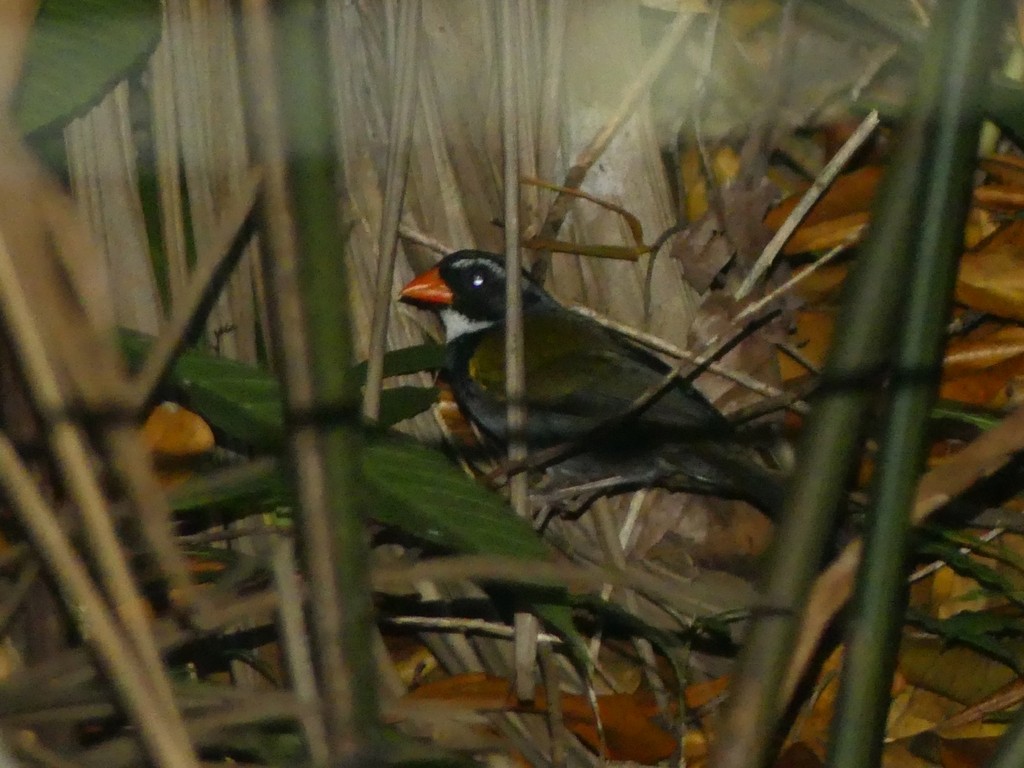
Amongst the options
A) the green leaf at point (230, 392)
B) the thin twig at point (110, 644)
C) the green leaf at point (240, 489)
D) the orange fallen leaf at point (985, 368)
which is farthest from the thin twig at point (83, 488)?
the orange fallen leaf at point (985, 368)

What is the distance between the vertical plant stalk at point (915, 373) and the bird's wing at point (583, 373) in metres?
2.43

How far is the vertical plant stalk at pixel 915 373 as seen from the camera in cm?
100

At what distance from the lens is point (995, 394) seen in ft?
10.6

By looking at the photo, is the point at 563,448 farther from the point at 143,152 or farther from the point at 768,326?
the point at 143,152

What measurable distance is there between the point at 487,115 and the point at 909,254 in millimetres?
2258

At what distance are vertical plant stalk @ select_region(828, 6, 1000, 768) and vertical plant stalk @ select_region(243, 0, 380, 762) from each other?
0.38 metres

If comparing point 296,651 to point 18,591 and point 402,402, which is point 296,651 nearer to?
point 18,591

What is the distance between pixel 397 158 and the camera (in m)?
2.83

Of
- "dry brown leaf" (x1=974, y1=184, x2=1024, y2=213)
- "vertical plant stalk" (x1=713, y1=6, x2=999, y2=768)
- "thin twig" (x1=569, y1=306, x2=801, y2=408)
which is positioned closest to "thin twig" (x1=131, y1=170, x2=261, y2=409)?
"vertical plant stalk" (x1=713, y1=6, x2=999, y2=768)

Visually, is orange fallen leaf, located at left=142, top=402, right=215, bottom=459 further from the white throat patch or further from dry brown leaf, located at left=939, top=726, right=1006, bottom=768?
dry brown leaf, located at left=939, top=726, right=1006, bottom=768

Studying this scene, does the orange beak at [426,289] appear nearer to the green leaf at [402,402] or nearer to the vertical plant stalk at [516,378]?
the vertical plant stalk at [516,378]

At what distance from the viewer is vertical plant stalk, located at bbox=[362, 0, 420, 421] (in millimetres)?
2721

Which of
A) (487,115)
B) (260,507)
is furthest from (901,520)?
(487,115)

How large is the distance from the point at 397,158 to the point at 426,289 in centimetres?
66
